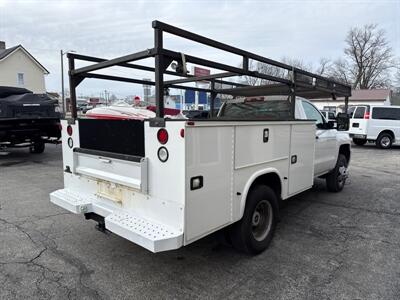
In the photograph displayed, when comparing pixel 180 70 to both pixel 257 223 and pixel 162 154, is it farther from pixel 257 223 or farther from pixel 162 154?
pixel 257 223

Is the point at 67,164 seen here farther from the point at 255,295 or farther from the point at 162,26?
the point at 255,295

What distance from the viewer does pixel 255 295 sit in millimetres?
2771

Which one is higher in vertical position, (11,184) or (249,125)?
(249,125)

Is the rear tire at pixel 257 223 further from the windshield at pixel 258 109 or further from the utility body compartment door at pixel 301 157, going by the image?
the windshield at pixel 258 109

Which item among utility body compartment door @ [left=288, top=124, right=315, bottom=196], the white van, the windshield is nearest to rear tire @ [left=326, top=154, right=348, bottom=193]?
utility body compartment door @ [left=288, top=124, right=315, bottom=196]

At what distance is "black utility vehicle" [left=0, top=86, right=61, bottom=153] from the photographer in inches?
350

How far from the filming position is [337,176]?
20.8ft

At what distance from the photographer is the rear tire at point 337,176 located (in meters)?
6.29

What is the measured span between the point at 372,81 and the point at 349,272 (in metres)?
61.0

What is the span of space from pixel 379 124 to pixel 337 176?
1099 cm

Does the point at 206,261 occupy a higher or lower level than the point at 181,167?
lower

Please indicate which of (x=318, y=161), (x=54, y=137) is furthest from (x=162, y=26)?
(x=54, y=137)

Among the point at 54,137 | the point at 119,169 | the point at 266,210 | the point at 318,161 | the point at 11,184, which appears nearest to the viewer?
the point at 119,169

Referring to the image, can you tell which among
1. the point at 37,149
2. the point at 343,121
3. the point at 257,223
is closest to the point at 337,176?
Result: the point at 343,121
